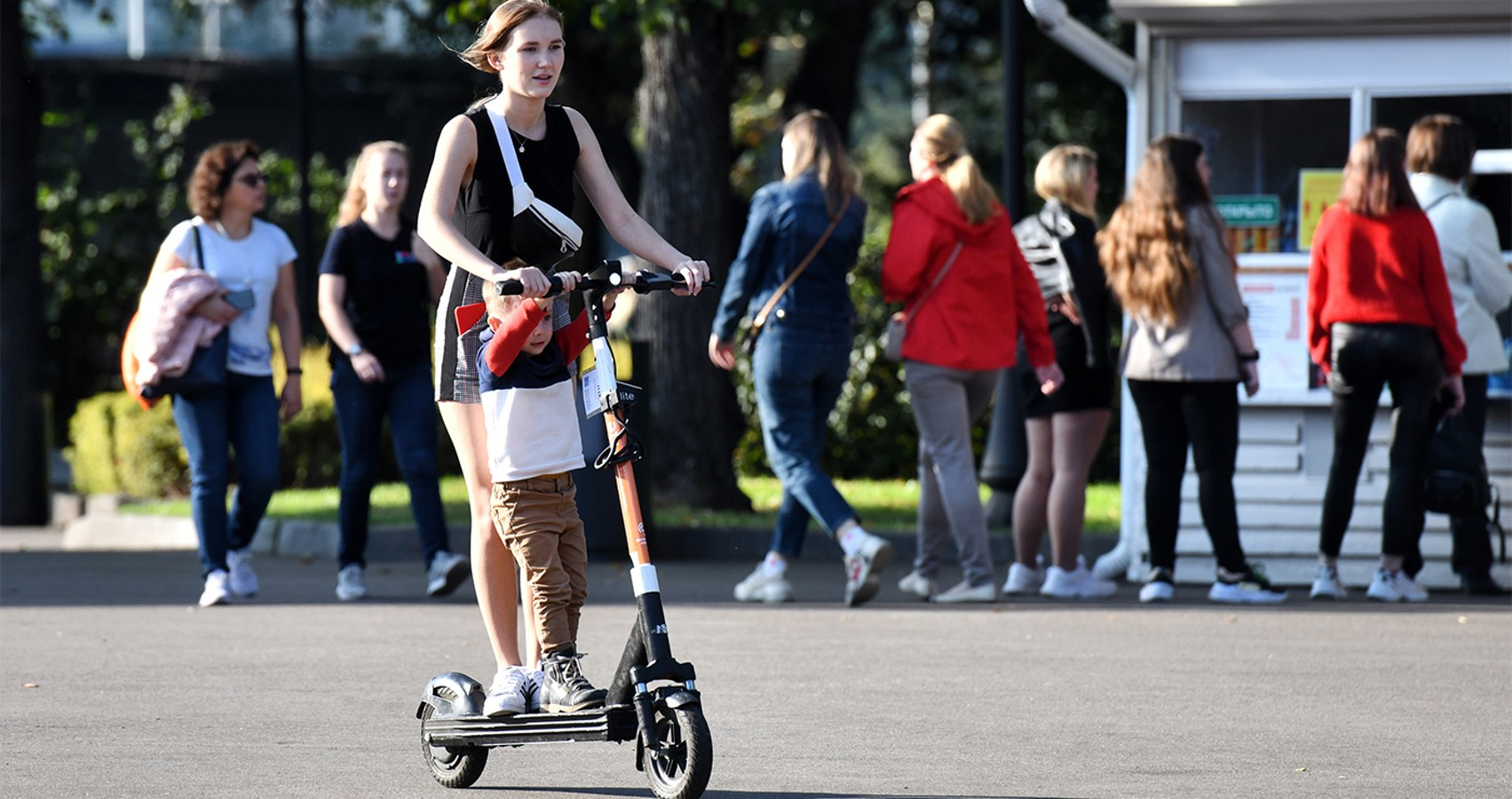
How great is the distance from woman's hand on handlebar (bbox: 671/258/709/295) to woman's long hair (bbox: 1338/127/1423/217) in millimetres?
4615

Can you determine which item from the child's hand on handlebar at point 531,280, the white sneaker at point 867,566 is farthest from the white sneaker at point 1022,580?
the child's hand on handlebar at point 531,280

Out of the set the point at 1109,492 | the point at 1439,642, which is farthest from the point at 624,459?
the point at 1109,492

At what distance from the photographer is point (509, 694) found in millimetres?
4934

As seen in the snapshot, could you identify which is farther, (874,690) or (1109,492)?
(1109,492)

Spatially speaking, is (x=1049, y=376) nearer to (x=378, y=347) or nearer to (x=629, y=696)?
(x=378, y=347)

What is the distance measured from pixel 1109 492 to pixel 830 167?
19.4ft

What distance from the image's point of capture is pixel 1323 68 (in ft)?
31.8

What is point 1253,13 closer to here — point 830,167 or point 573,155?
point 830,167

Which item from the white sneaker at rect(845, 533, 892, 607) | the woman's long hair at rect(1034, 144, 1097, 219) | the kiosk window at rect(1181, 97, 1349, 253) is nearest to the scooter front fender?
the white sneaker at rect(845, 533, 892, 607)

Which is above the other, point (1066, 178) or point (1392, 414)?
point (1066, 178)

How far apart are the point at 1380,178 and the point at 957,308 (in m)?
1.76

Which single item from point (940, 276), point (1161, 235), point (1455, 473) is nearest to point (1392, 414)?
point (1455, 473)

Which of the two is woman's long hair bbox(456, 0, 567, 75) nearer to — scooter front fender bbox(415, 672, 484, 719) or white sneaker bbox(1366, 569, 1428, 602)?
scooter front fender bbox(415, 672, 484, 719)

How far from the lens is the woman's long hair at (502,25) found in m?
5.03
